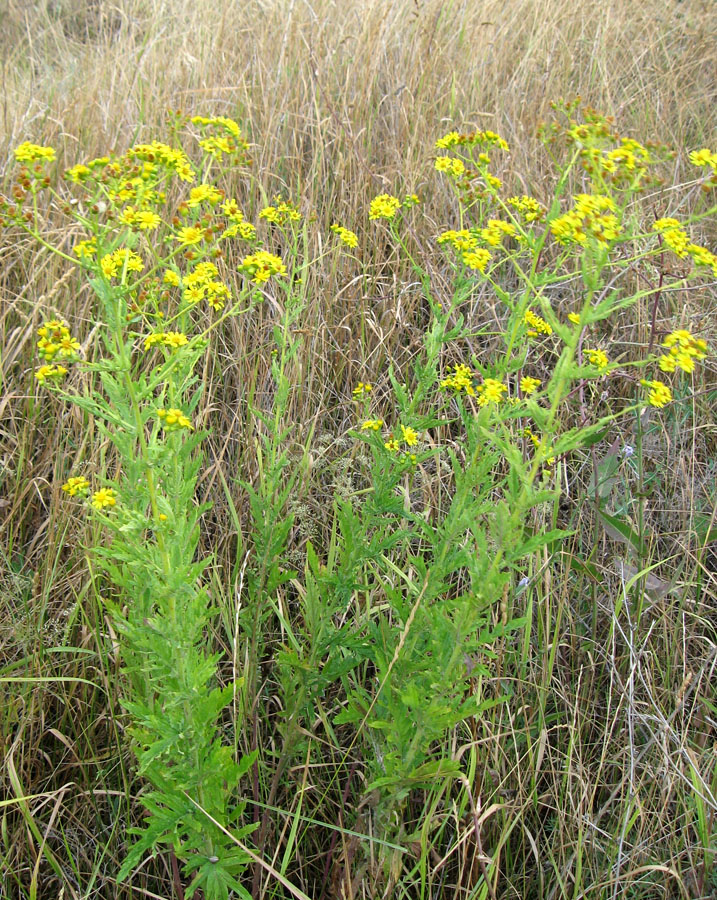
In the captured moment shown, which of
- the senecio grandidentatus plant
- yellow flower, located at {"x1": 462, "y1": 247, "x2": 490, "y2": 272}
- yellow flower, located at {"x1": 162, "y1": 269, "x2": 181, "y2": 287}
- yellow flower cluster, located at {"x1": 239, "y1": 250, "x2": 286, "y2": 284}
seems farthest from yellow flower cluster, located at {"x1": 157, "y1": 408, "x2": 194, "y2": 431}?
yellow flower, located at {"x1": 462, "y1": 247, "x2": 490, "y2": 272}

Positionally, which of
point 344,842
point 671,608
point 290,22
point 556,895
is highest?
point 290,22

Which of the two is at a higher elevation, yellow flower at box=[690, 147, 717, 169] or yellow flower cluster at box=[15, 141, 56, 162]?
yellow flower cluster at box=[15, 141, 56, 162]

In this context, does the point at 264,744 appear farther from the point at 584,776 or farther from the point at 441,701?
the point at 584,776

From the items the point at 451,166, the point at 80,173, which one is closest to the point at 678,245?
the point at 451,166

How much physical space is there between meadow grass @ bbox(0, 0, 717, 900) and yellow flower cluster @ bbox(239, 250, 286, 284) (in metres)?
0.19

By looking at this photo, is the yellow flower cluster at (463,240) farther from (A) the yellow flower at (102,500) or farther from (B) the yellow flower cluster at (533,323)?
(A) the yellow flower at (102,500)

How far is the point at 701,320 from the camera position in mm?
2902

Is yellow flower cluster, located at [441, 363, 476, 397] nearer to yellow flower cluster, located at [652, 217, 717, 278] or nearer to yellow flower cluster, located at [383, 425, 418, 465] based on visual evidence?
yellow flower cluster, located at [383, 425, 418, 465]

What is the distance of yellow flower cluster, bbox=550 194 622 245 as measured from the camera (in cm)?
137

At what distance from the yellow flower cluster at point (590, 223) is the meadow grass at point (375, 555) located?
0.27 feet

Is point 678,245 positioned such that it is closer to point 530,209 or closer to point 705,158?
point 705,158

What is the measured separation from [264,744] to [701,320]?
7.40ft

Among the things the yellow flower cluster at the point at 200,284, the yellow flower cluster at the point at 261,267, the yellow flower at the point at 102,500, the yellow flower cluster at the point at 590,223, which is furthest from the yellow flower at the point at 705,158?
the yellow flower at the point at 102,500

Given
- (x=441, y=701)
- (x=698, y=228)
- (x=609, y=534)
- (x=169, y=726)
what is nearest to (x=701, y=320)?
(x=698, y=228)
